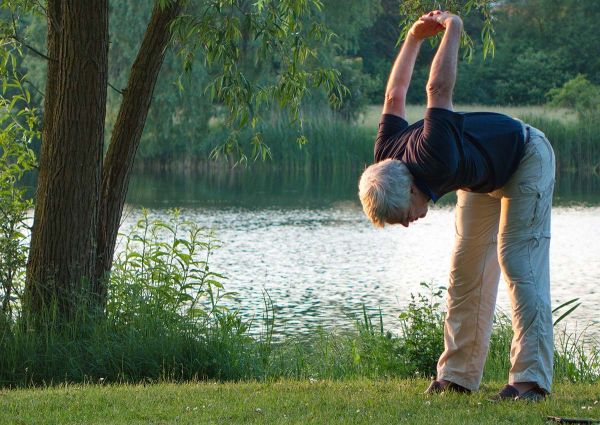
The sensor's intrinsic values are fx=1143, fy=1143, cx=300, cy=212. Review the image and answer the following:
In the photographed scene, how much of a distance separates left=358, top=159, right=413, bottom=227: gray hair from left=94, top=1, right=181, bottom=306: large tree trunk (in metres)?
3.66

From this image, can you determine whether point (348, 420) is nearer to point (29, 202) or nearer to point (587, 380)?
point (587, 380)

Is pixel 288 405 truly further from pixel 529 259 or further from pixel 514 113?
pixel 514 113

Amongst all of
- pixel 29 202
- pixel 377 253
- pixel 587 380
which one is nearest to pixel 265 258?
pixel 377 253

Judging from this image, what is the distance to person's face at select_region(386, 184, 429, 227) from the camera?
185 inches

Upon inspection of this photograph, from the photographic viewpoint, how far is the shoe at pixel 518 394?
199 inches

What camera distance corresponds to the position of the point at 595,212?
73.8 feet

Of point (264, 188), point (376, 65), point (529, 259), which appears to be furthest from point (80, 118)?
point (376, 65)

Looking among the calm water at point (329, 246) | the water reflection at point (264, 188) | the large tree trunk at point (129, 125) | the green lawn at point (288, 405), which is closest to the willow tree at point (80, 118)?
the large tree trunk at point (129, 125)

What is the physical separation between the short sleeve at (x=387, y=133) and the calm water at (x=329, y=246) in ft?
19.6

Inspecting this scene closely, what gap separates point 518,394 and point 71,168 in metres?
3.63

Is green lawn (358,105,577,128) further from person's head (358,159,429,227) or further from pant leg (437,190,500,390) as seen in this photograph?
person's head (358,159,429,227)

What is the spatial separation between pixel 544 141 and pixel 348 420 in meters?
1.52

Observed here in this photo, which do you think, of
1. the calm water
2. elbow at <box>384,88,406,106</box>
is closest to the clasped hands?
elbow at <box>384,88,406,106</box>

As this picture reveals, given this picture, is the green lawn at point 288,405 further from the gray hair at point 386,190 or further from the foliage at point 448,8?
the foliage at point 448,8
